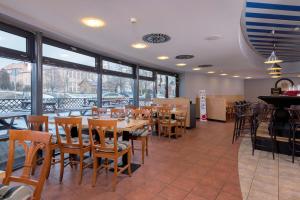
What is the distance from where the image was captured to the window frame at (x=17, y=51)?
339 centimetres

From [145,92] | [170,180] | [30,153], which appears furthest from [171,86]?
[30,153]

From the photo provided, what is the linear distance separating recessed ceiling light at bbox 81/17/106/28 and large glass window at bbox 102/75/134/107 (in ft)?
9.19

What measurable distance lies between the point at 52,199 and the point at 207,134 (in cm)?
475

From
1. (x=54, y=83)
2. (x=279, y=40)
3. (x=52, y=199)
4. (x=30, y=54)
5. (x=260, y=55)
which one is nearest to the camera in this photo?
(x=52, y=199)

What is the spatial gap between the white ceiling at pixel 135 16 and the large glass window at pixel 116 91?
1.84m

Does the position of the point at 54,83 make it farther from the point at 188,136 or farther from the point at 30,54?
the point at 188,136

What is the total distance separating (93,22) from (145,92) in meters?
5.34

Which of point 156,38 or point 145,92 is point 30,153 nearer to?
point 156,38

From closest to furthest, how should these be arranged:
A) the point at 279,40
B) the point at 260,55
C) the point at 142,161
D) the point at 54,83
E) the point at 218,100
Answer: the point at 142,161, the point at 54,83, the point at 279,40, the point at 260,55, the point at 218,100

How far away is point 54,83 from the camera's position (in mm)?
4742

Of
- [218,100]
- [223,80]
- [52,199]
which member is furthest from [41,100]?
[223,80]

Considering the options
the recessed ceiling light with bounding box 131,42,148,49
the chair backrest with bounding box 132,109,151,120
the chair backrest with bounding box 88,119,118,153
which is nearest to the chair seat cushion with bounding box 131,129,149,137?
the chair backrest with bounding box 132,109,151,120

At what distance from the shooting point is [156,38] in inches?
166

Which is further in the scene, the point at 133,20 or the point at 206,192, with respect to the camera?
the point at 133,20
